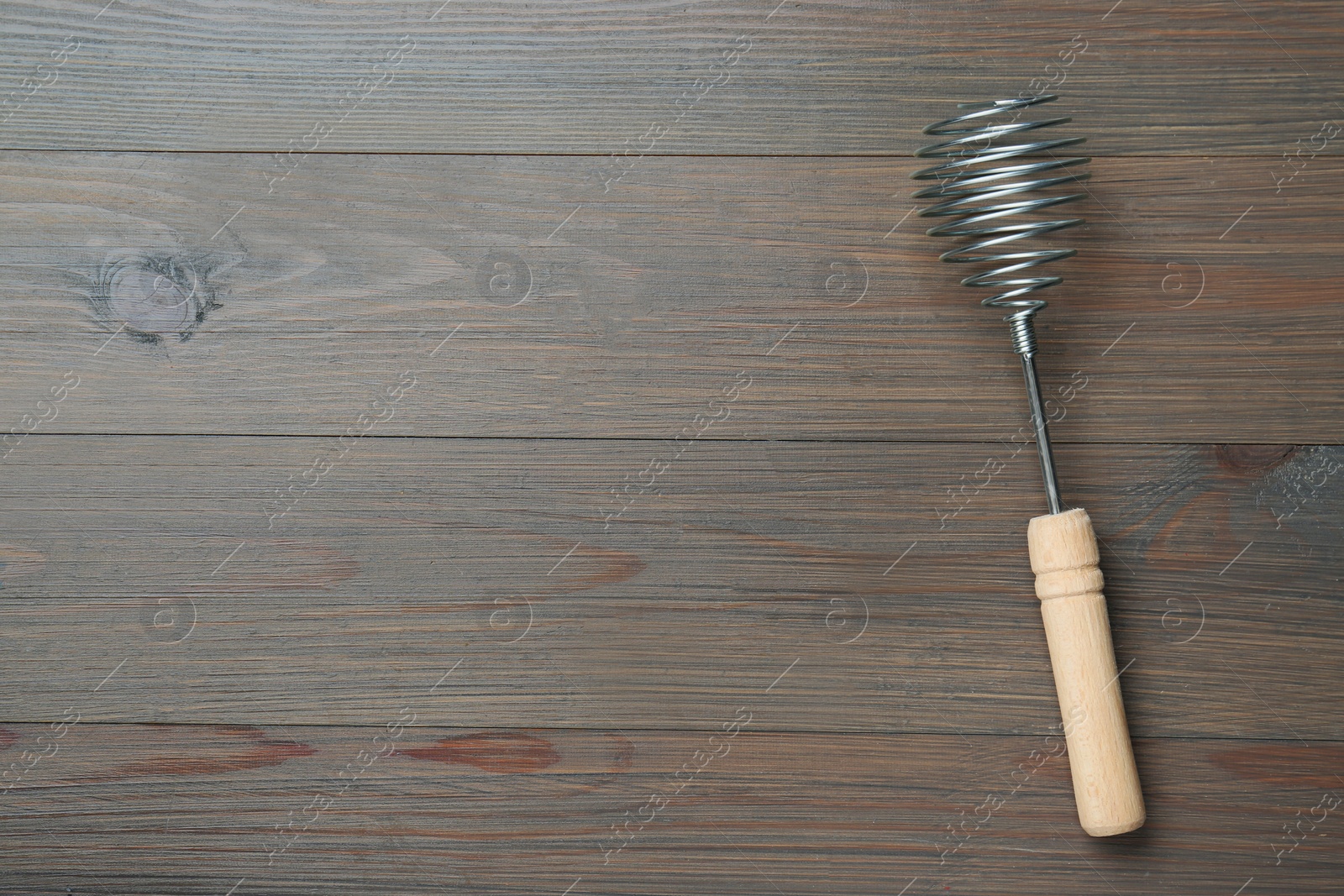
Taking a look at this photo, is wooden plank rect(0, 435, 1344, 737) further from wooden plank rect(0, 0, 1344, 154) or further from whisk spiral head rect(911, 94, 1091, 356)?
wooden plank rect(0, 0, 1344, 154)

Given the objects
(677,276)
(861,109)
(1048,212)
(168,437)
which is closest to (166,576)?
(168,437)

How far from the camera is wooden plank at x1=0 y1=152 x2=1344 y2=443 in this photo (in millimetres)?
892

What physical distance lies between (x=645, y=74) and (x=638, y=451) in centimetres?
37

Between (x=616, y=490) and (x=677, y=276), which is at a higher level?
(x=677, y=276)

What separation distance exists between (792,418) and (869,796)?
14.2 inches

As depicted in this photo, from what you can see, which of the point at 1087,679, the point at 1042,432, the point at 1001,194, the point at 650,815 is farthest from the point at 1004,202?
the point at 650,815

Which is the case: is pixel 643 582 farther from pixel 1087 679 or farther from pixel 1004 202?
pixel 1004 202

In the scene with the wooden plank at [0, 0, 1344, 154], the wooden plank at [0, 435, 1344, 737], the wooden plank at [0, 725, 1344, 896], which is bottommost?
the wooden plank at [0, 725, 1344, 896]

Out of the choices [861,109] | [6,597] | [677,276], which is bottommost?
[6,597]

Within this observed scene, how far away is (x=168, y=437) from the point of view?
896 millimetres

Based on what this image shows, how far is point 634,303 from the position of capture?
2.96ft

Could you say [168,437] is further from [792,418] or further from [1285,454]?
[1285,454]

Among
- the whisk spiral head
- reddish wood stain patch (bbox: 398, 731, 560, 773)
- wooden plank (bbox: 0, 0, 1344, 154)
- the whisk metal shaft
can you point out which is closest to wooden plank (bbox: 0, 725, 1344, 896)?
reddish wood stain patch (bbox: 398, 731, 560, 773)

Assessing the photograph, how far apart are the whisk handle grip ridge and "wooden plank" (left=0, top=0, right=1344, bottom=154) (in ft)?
1.33
